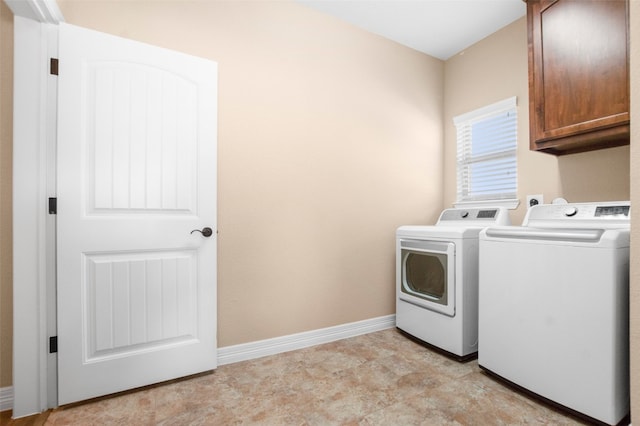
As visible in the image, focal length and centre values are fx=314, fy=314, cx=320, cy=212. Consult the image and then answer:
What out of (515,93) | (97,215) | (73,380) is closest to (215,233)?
(97,215)

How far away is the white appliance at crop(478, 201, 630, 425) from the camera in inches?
55.8

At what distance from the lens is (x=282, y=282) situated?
2324mm

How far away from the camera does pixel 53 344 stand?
5.34 feet

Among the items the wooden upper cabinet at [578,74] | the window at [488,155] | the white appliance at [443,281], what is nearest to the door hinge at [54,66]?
the white appliance at [443,281]

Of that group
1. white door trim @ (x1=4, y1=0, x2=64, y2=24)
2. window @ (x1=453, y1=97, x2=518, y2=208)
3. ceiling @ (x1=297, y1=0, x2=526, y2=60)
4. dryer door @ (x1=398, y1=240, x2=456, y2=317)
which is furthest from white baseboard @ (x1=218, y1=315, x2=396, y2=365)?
ceiling @ (x1=297, y1=0, x2=526, y2=60)

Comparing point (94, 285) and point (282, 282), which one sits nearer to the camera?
point (94, 285)

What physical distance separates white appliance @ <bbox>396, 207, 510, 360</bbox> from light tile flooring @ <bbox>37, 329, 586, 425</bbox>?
205 mm

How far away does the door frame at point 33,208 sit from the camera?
1.55 metres

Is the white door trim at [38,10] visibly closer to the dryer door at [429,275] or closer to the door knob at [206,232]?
the door knob at [206,232]

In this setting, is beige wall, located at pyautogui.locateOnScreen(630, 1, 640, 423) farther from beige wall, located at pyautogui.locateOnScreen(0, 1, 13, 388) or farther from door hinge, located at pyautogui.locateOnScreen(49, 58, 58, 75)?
beige wall, located at pyautogui.locateOnScreen(0, 1, 13, 388)

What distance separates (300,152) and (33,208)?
1592 mm

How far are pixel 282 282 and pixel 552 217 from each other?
186 cm

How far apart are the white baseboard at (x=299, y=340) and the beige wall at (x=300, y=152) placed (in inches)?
2.2

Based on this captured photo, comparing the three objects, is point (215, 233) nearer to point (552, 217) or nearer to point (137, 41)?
point (137, 41)
